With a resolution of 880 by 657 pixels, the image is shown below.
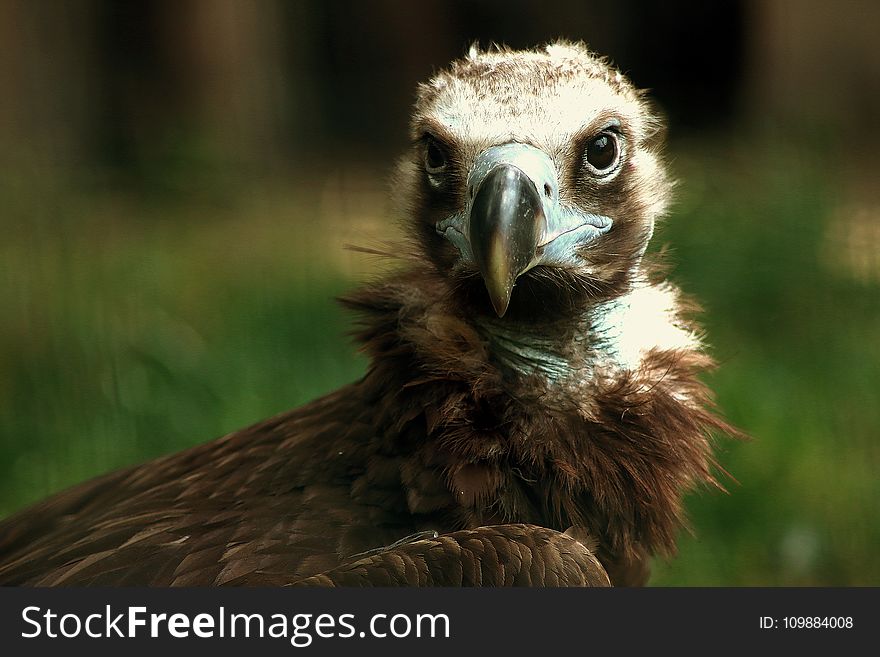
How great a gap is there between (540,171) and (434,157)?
171mm

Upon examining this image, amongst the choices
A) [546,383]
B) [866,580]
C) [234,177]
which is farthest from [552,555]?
[234,177]

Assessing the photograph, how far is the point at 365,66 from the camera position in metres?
2.07

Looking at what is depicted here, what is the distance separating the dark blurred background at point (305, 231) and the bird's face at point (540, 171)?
0.73 ft

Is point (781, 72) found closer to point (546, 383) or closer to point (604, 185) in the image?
point (604, 185)

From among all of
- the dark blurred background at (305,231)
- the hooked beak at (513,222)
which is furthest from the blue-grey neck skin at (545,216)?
the dark blurred background at (305,231)

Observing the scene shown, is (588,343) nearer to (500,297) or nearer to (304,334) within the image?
(500,297)

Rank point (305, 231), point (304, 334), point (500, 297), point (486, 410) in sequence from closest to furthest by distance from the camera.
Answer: point (500, 297)
point (486, 410)
point (305, 231)
point (304, 334)

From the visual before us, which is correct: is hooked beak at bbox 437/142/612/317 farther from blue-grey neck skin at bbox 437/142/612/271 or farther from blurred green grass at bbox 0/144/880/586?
blurred green grass at bbox 0/144/880/586

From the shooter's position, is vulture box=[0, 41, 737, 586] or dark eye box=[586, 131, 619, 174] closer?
vulture box=[0, 41, 737, 586]

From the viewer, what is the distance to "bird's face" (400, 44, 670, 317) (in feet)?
3.76

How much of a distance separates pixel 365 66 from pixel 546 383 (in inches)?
42.7

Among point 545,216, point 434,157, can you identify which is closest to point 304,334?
point 434,157

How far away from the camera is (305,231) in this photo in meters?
1.70

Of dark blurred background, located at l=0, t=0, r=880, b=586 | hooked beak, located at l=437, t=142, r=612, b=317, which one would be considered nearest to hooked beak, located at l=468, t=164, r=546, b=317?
hooked beak, located at l=437, t=142, r=612, b=317
